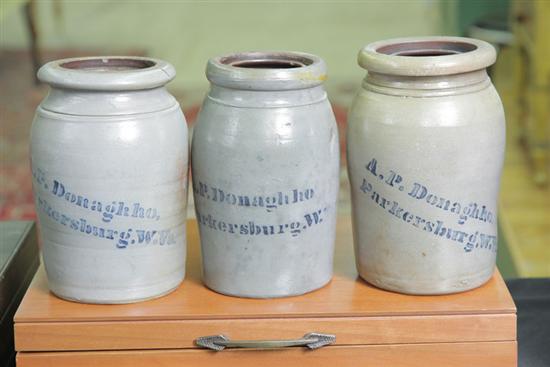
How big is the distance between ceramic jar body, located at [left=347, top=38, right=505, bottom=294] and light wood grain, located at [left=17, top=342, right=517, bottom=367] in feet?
0.24

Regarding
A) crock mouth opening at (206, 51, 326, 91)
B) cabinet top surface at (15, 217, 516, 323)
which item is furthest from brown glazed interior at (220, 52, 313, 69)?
cabinet top surface at (15, 217, 516, 323)

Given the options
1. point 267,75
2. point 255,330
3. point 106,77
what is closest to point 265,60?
point 267,75

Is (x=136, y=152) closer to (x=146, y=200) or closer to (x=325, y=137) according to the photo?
(x=146, y=200)

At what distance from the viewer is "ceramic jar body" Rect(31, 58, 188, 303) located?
1064mm

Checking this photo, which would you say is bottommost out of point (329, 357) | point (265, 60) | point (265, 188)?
point (329, 357)

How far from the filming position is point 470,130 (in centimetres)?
109

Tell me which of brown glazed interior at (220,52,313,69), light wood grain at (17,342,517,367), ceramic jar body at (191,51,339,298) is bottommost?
light wood grain at (17,342,517,367)

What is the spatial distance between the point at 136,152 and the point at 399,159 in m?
0.28

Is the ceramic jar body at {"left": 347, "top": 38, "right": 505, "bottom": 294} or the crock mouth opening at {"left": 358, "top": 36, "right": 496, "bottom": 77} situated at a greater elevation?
the crock mouth opening at {"left": 358, "top": 36, "right": 496, "bottom": 77}

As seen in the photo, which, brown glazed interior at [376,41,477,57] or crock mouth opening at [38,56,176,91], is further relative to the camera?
brown glazed interior at [376,41,477,57]

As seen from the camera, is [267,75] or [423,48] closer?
[267,75]

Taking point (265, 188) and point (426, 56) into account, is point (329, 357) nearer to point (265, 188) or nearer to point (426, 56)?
point (265, 188)

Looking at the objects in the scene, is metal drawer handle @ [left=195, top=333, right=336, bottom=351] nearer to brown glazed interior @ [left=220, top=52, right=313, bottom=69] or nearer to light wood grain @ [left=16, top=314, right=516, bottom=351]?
light wood grain @ [left=16, top=314, right=516, bottom=351]

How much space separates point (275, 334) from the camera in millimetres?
1098
